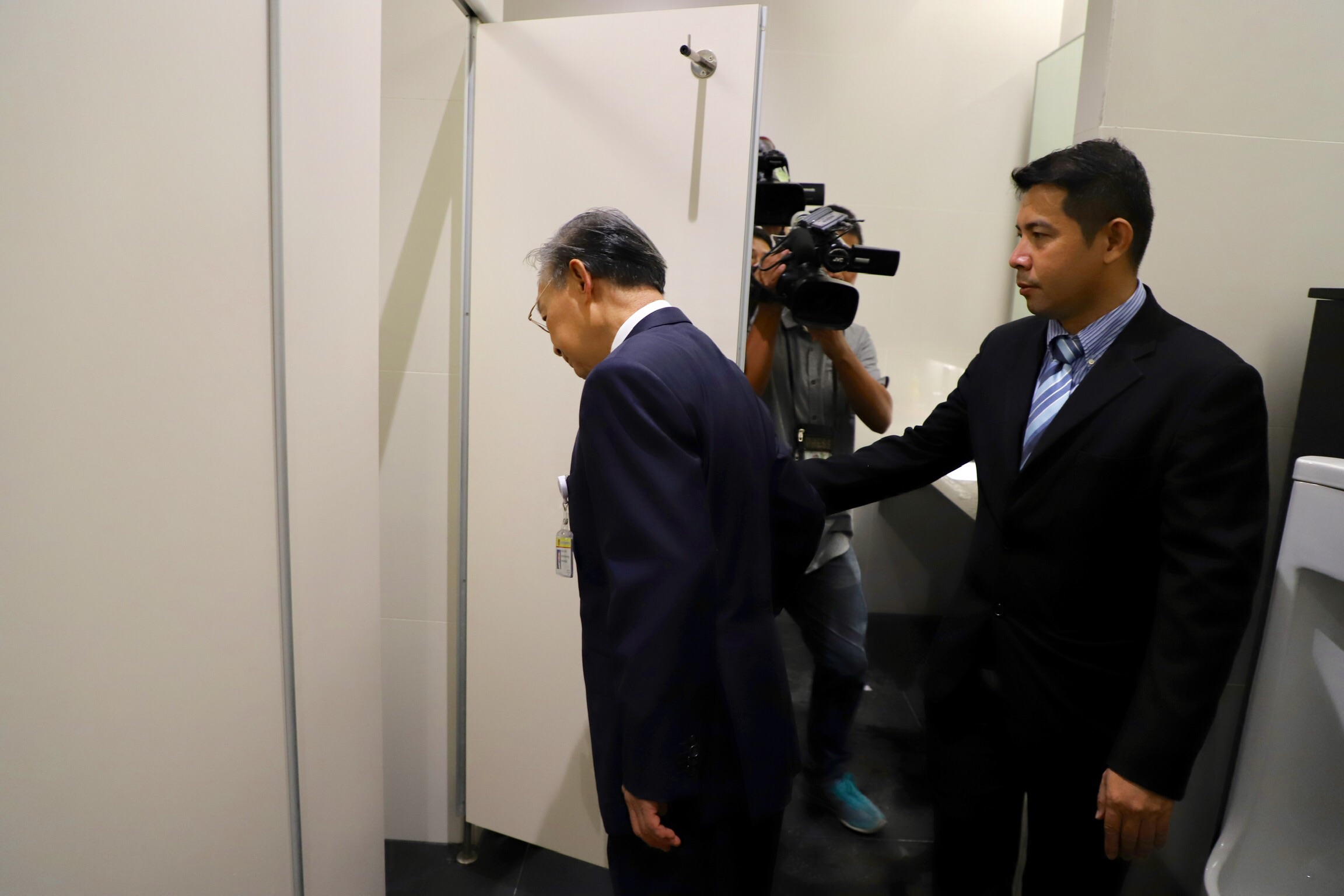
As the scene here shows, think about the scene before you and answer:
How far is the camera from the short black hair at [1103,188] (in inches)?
42.0

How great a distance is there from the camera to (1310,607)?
126cm

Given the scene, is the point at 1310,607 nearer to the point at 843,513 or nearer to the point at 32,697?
the point at 843,513

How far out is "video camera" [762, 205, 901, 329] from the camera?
1.40 metres

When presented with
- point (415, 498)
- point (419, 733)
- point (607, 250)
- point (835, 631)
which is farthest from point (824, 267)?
point (419, 733)

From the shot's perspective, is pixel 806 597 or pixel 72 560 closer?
pixel 72 560

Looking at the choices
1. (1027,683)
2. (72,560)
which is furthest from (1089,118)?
(72,560)

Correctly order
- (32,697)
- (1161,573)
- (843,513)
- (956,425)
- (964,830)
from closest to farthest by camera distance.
→ 1. (32,697)
2. (1161,573)
3. (964,830)
4. (956,425)
5. (843,513)

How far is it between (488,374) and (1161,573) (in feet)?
4.00

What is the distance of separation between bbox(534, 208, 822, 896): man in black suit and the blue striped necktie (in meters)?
0.34

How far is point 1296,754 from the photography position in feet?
4.18

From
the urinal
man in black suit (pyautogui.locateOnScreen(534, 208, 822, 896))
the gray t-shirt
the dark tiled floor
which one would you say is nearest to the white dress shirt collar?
man in black suit (pyautogui.locateOnScreen(534, 208, 822, 896))

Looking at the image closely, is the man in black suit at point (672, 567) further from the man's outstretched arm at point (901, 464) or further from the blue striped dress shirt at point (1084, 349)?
the blue striped dress shirt at point (1084, 349)

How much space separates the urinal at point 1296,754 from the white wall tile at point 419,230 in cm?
159

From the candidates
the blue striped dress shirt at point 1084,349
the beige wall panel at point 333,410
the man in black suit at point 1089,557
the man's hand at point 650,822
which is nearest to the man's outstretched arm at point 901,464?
the man in black suit at point 1089,557
